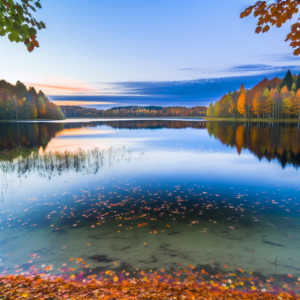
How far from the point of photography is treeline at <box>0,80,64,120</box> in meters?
Answer: 125

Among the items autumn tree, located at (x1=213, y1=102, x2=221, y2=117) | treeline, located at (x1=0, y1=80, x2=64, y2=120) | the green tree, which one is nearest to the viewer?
the green tree

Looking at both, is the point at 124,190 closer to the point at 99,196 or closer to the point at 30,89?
the point at 99,196

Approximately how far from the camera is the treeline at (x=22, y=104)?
411 ft

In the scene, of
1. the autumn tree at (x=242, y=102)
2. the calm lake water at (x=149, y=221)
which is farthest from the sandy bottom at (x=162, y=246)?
the autumn tree at (x=242, y=102)

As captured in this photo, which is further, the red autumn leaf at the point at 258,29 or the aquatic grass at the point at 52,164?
the aquatic grass at the point at 52,164

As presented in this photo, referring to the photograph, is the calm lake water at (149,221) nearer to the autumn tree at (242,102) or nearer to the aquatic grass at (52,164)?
the aquatic grass at (52,164)

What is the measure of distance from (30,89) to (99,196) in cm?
16803

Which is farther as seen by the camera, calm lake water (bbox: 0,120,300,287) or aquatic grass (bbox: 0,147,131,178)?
aquatic grass (bbox: 0,147,131,178)

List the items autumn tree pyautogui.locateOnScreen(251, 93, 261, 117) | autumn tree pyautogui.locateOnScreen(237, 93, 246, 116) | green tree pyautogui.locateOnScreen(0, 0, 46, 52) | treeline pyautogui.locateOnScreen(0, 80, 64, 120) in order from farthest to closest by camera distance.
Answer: treeline pyautogui.locateOnScreen(0, 80, 64, 120)
autumn tree pyautogui.locateOnScreen(237, 93, 246, 116)
autumn tree pyautogui.locateOnScreen(251, 93, 261, 117)
green tree pyautogui.locateOnScreen(0, 0, 46, 52)

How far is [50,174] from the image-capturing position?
19.7 m

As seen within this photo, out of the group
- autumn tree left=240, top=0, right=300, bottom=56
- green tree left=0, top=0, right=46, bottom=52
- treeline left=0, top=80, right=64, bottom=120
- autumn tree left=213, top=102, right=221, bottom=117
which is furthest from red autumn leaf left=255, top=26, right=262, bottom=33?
autumn tree left=213, top=102, right=221, bottom=117

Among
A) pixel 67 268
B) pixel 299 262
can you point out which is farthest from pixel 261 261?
pixel 67 268

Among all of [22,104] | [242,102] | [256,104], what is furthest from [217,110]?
[22,104]

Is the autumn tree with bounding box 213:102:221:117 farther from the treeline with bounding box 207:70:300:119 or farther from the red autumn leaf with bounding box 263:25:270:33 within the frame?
the red autumn leaf with bounding box 263:25:270:33
